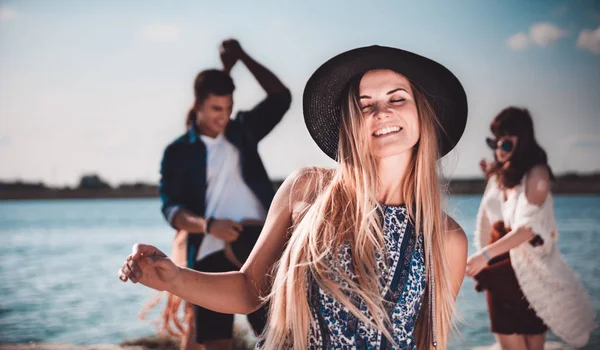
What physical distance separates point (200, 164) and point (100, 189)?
1077cm

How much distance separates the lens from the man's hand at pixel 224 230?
350 cm

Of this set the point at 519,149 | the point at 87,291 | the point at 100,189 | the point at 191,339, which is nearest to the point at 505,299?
the point at 519,149

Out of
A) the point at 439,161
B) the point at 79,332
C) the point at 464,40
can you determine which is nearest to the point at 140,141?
the point at 79,332

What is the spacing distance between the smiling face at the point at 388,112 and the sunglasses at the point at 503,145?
1.94 meters

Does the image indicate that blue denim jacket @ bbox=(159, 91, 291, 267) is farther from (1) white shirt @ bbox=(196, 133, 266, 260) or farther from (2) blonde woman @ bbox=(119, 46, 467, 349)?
(2) blonde woman @ bbox=(119, 46, 467, 349)

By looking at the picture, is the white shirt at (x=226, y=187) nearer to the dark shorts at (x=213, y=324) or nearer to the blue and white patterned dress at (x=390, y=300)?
the dark shorts at (x=213, y=324)

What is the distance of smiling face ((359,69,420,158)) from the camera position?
1749 mm

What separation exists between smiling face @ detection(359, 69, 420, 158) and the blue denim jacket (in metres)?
1.91

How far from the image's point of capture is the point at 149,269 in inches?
57.1

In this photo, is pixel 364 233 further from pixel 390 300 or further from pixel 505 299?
pixel 505 299

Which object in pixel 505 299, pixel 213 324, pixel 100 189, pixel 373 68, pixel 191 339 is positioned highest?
pixel 373 68

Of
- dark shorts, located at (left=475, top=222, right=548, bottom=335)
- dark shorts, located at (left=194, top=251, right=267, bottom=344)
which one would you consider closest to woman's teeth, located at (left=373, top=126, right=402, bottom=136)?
dark shorts, located at (left=194, top=251, right=267, bottom=344)

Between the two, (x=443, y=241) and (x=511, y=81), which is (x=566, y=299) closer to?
(x=443, y=241)

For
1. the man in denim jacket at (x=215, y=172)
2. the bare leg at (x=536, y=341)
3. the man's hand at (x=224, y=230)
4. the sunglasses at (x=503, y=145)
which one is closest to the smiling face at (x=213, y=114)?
the man in denim jacket at (x=215, y=172)
